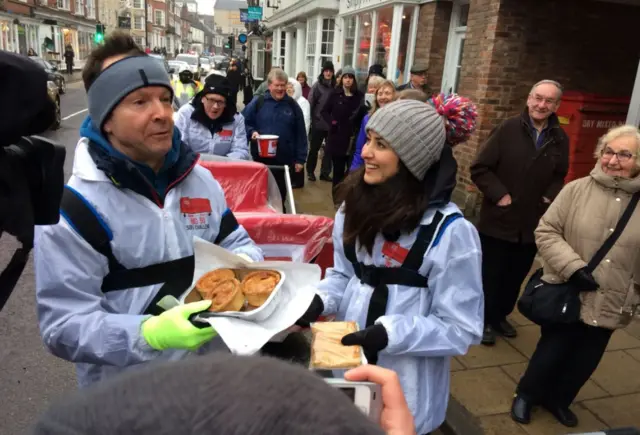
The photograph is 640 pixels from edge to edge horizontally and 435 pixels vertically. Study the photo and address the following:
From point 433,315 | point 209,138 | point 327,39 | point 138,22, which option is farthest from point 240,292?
point 138,22

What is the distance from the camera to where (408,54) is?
10.2 metres

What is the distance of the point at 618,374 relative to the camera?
12.8 feet

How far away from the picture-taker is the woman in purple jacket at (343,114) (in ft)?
27.3

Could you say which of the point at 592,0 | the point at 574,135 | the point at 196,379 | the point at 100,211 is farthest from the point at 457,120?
the point at 592,0

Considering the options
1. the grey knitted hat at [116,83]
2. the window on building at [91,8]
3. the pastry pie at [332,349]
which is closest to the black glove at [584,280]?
the pastry pie at [332,349]

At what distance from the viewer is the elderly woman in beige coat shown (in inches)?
118

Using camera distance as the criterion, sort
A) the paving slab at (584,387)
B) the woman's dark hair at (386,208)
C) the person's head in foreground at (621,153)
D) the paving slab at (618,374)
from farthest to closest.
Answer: the paving slab at (618,374)
the paving slab at (584,387)
the person's head in foreground at (621,153)
the woman's dark hair at (386,208)

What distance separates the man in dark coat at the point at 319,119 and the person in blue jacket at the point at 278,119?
86.7 inches

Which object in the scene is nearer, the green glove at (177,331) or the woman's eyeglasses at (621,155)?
the green glove at (177,331)

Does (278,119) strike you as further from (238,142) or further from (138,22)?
(138,22)

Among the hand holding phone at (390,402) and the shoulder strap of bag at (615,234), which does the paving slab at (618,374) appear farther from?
the hand holding phone at (390,402)

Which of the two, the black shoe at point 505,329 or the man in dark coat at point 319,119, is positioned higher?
the man in dark coat at point 319,119

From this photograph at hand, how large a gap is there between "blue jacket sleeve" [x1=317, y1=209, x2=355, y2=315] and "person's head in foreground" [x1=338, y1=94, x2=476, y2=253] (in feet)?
0.47

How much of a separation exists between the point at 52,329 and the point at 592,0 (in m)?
8.09
